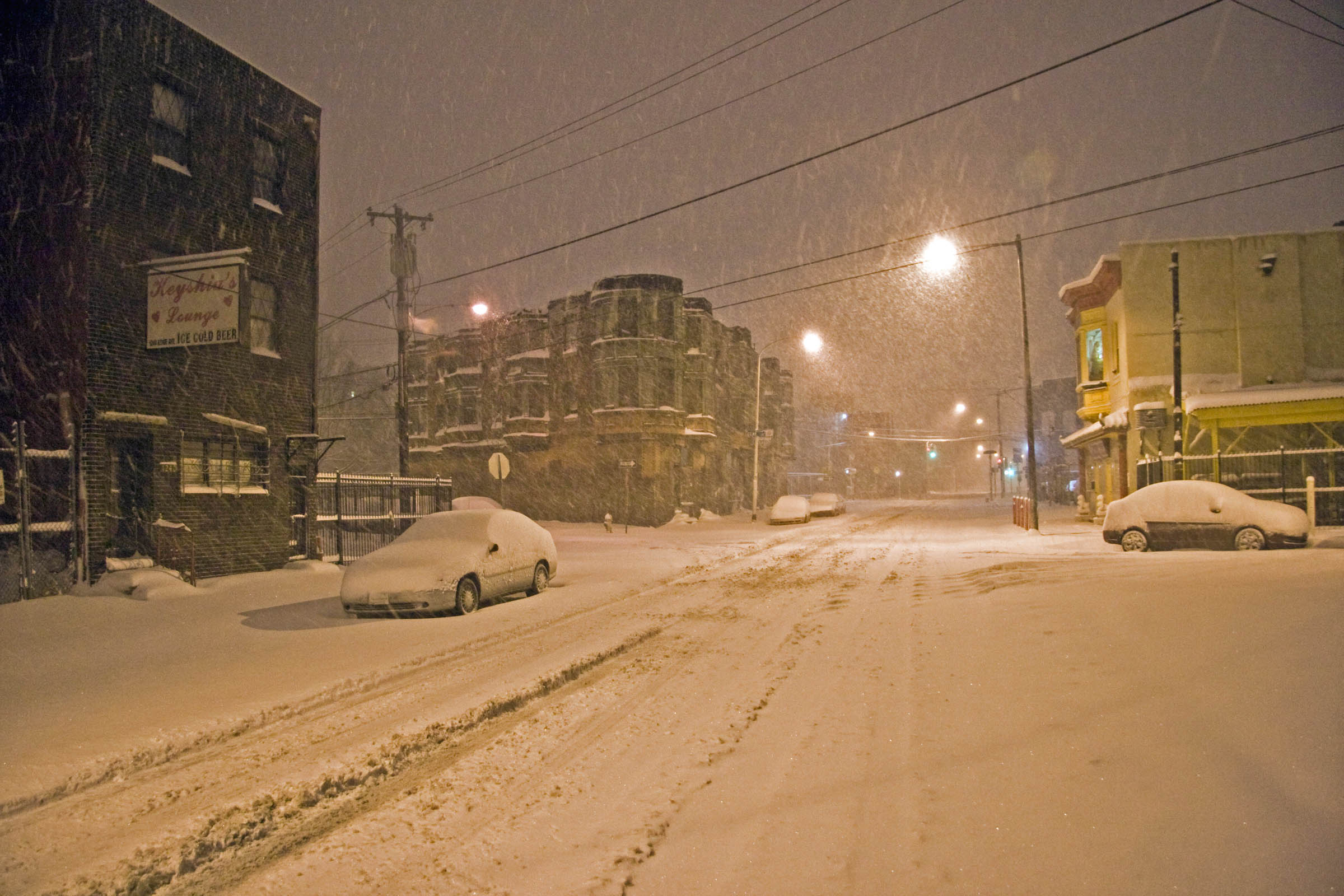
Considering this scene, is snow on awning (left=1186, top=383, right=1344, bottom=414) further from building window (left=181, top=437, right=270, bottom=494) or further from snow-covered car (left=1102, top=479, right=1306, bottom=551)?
building window (left=181, top=437, right=270, bottom=494)

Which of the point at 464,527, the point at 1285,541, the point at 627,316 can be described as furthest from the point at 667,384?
Result: the point at 1285,541

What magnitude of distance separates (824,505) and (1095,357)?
650 inches

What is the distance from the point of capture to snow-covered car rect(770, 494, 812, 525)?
3694cm

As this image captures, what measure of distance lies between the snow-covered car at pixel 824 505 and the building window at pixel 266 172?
29.7m

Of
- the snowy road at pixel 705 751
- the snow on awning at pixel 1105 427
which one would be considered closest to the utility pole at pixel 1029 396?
the snow on awning at pixel 1105 427

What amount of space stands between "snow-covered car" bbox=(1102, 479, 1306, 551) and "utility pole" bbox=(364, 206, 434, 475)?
59.8 feet

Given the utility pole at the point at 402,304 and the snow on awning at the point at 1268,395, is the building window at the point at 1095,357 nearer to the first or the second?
the snow on awning at the point at 1268,395

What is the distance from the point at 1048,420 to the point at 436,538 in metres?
94.9

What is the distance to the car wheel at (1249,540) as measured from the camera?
49.9 ft

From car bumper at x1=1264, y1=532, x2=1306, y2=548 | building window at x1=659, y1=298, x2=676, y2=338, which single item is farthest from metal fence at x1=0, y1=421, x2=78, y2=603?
building window at x1=659, y1=298, x2=676, y2=338

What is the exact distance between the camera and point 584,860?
3.91m

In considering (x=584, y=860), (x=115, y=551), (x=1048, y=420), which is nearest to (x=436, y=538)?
(x=115, y=551)

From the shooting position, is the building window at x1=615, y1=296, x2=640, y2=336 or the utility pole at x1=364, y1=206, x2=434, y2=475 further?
the building window at x1=615, y1=296, x2=640, y2=336

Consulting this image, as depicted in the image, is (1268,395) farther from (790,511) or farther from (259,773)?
(259,773)
